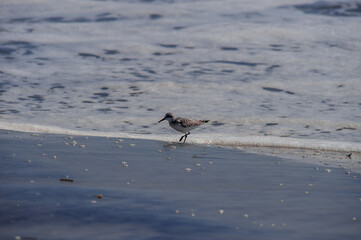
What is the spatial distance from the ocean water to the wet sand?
4.54 feet

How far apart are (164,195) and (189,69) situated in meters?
7.47

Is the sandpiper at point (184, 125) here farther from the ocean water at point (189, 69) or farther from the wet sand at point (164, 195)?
the wet sand at point (164, 195)

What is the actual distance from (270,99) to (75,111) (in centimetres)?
299

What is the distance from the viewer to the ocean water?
7770 millimetres

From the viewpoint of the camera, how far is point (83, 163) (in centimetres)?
514

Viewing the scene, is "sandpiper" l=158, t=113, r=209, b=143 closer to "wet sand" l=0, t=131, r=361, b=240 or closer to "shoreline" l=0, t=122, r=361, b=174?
"shoreline" l=0, t=122, r=361, b=174

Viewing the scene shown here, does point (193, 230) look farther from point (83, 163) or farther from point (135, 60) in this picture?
point (135, 60)

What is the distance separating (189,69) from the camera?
11.4 metres

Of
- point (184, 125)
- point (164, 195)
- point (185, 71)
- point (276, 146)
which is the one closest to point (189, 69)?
point (185, 71)

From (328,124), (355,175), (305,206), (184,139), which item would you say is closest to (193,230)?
(305,206)

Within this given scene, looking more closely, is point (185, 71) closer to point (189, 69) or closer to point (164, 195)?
point (189, 69)

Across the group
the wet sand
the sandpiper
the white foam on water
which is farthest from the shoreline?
the wet sand

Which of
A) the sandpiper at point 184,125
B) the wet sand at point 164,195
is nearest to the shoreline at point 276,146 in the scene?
the sandpiper at point 184,125

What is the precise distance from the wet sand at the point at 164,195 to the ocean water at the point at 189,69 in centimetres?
138
